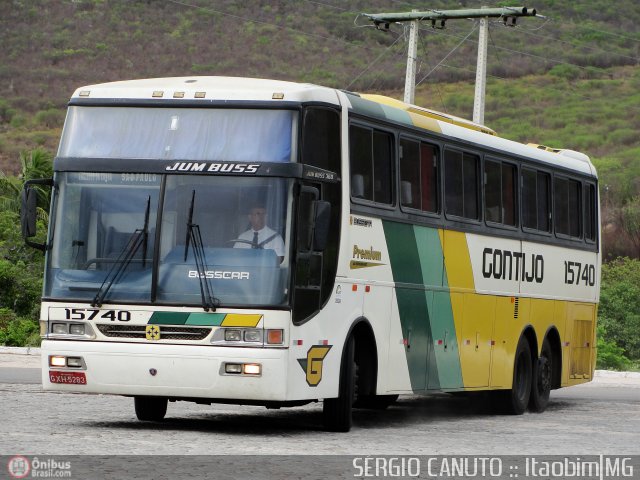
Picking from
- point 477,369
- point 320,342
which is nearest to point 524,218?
point 477,369

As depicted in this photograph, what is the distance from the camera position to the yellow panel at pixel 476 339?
17219mm

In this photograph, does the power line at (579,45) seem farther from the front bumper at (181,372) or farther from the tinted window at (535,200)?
the front bumper at (181,372)

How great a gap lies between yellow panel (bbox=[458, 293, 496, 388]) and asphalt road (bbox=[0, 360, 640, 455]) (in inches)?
21.8

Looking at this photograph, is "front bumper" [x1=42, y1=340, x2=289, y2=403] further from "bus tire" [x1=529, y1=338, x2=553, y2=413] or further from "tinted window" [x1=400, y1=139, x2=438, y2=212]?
"bus tire" [x1=529, y1=338, x2=553, y2=413]

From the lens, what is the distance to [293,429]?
47.5 feet

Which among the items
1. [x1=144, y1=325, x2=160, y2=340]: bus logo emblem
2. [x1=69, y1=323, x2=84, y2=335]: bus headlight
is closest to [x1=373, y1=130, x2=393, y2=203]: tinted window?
[x1=144, y1=325, x2=160, y2=340]: bus logo emblem

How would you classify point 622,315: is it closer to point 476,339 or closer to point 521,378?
point 521,378

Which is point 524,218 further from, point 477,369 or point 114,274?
point 114,274

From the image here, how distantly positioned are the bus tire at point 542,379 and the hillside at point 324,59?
193 feet

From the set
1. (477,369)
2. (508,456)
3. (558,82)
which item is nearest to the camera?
(508,456)

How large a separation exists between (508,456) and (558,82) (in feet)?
306

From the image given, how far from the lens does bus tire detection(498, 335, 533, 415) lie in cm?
1892

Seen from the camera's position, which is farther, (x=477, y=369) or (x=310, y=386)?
(x=477, y=369)

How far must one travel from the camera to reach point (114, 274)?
43.6 ft
